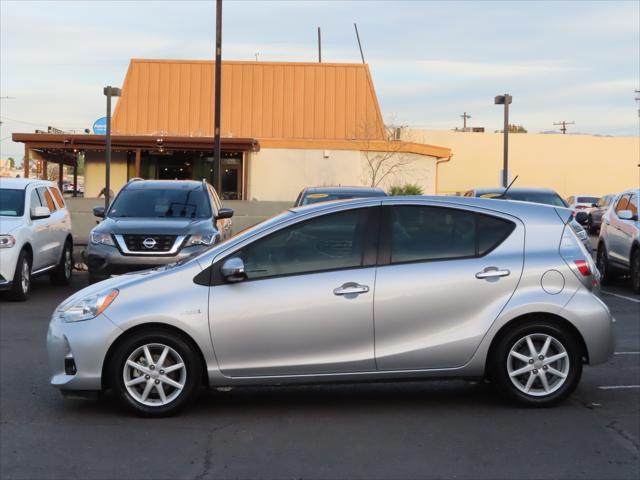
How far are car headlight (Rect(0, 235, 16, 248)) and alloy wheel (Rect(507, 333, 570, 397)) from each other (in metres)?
9.21

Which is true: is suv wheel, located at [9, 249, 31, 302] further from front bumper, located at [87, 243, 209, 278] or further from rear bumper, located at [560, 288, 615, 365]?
rear bumper, located at [560, 288, 615, 365]

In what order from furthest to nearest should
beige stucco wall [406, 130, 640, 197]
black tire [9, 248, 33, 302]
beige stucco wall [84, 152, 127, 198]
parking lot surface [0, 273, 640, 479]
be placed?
beige stucco wall [406, 130, 640, 197] → beige stucco wall [84, 152, 127, 198] → black tire [9, 248, 33, 302] → parking lot surface [0, 273, 640, 479]

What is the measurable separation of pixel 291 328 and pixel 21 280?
8.63 meters

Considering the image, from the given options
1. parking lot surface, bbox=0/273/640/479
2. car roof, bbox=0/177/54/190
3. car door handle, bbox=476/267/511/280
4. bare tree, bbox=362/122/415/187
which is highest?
bare tree, bbox=362/122/415/187

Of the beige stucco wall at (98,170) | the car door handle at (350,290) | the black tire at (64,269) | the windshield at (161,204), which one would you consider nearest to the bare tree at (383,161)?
the beige stucco wall at (98,170)

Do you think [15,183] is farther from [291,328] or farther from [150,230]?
[291,328]

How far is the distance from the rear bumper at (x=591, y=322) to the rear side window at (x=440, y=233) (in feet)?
2.41

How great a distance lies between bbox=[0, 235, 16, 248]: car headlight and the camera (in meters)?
14.2

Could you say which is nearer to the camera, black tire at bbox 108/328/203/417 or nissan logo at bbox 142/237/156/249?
black tire at bbox 108/328/203/417

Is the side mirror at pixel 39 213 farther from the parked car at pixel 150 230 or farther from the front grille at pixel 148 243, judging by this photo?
the front grille at pixel 148 243

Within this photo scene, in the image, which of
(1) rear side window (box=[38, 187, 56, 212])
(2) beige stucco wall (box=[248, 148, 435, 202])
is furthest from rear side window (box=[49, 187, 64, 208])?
(2) beige stucco wall (box=[248, 148, 435, 202])

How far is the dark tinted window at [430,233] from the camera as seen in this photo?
7328 mm

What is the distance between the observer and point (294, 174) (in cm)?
3941

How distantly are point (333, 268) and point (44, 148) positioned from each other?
112 feet
